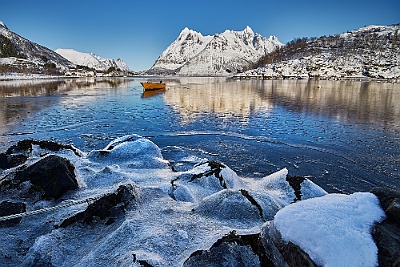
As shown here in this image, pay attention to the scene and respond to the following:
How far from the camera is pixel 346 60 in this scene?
15988 cm

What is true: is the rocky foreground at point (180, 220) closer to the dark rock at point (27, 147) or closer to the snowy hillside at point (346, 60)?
the dark rock at point (27, 147)

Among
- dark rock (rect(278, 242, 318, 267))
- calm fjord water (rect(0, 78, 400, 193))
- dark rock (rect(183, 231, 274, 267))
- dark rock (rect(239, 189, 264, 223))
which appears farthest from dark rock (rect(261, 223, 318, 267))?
calm fjord water (rect(0, 78, 400, 193))

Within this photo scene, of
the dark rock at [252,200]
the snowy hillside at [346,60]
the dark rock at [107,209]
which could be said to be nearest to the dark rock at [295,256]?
the dark rock at [252,200]

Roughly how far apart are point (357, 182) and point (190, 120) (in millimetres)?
13307

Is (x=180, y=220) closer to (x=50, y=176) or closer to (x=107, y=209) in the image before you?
(x=107, y=209)

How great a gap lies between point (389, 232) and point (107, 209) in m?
5.22

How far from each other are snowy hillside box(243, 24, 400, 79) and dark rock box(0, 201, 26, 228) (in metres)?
148

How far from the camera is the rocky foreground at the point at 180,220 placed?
11.2ft

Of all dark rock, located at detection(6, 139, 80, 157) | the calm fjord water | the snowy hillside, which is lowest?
the calm fjord water

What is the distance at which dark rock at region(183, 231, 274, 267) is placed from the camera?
420 centimetres

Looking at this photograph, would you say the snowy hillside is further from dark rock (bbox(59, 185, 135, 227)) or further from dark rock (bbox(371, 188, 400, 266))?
dark rock (bbox(59, 185, 135, 227))

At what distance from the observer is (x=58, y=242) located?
16.7ft

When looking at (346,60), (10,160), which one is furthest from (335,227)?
(346,60)

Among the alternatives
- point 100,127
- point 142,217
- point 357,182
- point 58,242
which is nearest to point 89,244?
point 58,242
